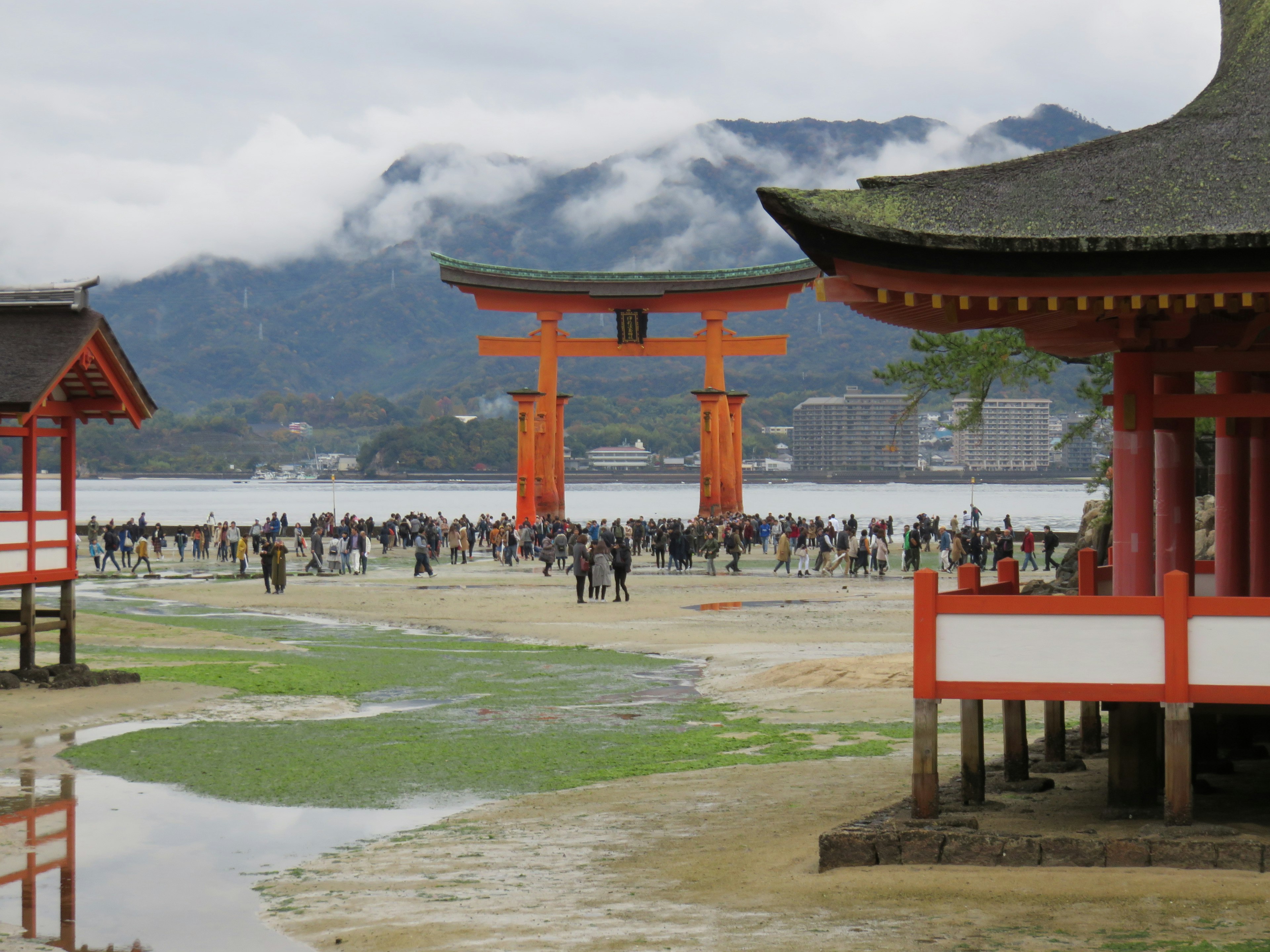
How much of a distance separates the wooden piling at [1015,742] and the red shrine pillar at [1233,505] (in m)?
2.21

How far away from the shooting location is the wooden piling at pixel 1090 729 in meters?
11.7

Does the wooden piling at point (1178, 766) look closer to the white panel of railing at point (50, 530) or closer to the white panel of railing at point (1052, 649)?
the white panel of railing at point (1052, 649)

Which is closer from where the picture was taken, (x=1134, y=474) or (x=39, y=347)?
(x=1134, y=474)

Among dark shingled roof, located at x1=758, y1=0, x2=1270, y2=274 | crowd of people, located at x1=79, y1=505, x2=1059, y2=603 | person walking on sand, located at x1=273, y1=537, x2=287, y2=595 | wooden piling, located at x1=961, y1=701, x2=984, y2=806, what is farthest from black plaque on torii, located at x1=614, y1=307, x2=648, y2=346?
wooden piling, located at x1=961, y1=701, x2=984, y2=806

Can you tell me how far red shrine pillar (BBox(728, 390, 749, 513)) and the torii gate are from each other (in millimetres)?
258

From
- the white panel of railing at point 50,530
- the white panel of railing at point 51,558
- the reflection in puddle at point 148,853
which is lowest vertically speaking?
the reflection in puddle at point 148,853

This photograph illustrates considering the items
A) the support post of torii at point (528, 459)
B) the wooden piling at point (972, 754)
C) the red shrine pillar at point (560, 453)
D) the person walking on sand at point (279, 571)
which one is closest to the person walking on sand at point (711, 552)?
the person walking on sand at point (279, 571)

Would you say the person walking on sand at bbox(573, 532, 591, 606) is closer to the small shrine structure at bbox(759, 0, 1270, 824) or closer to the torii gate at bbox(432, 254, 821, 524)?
the small shrine structure at bbox(759, 0, 1270, 824)

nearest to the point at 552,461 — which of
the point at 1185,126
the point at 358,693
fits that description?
the point at 358,693

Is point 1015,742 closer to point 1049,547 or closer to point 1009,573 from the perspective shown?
point 1009,573

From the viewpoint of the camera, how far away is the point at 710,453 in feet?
192

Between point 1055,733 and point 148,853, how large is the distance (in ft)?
22.7

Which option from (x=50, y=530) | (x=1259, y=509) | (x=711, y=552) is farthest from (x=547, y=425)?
(x=1259, y=509)

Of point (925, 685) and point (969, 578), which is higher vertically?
point (969, 578)
